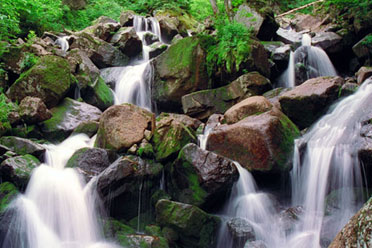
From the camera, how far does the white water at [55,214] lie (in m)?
5.29

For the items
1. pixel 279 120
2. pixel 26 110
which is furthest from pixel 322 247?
pixel 26 110

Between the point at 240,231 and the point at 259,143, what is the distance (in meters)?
1.95

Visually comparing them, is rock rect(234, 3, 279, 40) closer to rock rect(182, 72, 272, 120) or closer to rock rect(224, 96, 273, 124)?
rock rect(182, 72, 272, 120)

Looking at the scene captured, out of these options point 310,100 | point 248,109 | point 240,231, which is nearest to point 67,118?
point 248,109

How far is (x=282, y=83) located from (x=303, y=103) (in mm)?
3437

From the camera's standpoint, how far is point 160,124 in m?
7.32

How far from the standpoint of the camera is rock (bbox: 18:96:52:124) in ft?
25.7

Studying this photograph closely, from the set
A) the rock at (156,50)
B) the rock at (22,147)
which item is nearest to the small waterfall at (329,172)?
the rock at (22,147)

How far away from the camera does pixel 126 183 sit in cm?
620

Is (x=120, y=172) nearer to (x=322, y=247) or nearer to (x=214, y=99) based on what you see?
(x=322, y=247)

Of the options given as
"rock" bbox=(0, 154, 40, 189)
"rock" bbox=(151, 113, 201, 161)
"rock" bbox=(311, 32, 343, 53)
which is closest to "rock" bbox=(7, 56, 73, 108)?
"rock" bbox=(0, 154, 40, 189)

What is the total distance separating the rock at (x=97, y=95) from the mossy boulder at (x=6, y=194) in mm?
4615

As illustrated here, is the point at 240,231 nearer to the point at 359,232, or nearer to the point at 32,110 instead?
the point at 359,232

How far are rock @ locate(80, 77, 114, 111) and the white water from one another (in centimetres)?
387
